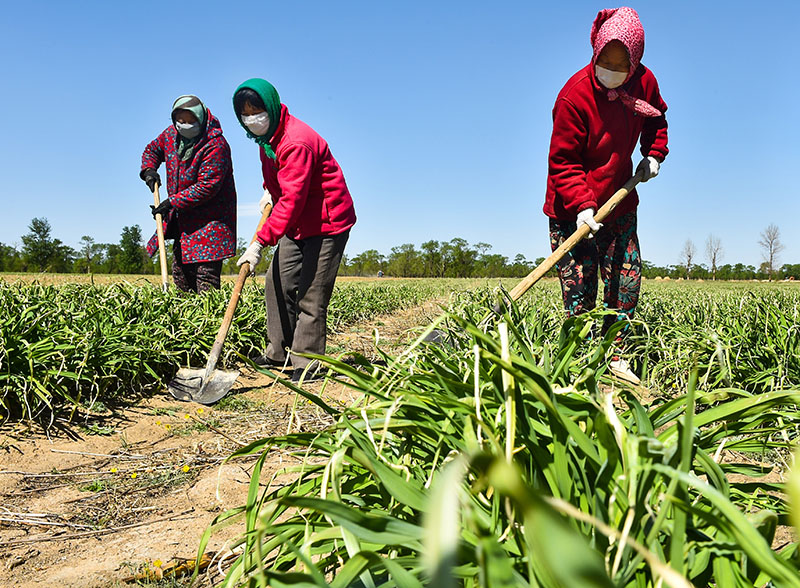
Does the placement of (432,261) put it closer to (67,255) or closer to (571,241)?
(67,255)

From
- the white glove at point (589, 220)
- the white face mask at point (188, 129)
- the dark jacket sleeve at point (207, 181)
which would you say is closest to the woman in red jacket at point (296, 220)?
the dark jacket sleeve at point (207, 181)

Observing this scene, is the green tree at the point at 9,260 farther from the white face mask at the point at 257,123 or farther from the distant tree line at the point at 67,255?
the white face mask at the point at 257,123

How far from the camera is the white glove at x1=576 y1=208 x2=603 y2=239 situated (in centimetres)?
324

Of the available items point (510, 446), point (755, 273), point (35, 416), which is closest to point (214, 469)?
point (35, 416)

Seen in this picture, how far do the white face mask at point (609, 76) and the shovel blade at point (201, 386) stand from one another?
9.43 ft

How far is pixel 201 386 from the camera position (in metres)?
3.60

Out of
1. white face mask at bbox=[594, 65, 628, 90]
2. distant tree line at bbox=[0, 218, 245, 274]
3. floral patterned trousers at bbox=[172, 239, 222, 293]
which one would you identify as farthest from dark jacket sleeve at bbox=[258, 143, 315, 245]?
distant tree line at bbox=[0, 218, 245, 274]

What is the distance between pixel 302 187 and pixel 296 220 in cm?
30

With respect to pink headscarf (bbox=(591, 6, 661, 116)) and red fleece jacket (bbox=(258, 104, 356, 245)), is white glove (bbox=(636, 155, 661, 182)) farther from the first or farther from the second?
red fleece jacket (bbox=(258, 104, 356, 245))

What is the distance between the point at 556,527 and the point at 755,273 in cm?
8357

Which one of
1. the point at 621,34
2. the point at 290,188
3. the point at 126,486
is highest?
the point at 621,34

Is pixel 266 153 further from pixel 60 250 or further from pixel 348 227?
pixel 60 250

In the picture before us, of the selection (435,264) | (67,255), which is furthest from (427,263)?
(67,255)

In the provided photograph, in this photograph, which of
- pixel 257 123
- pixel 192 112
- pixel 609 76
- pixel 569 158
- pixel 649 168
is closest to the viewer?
pixel 609 76
